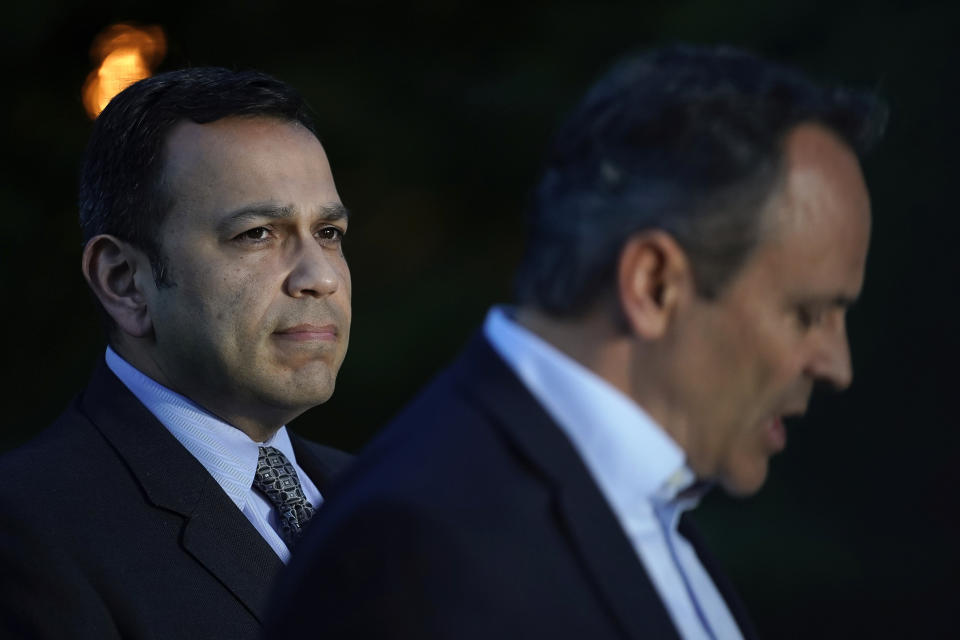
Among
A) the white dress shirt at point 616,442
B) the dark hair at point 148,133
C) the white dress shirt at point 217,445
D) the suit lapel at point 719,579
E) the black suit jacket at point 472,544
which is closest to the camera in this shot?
the black suit jacket at point 472,544

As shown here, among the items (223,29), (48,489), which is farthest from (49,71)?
(48,489)

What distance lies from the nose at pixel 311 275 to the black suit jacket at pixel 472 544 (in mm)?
1114

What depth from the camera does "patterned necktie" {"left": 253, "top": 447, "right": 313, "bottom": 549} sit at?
7.80ft

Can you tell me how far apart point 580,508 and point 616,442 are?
99mm

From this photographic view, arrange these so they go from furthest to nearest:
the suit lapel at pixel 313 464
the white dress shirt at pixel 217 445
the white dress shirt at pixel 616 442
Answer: the suit lapel at pixel 313 464 → the white dress shirt at pixel 217 445 → the white dress shirt at pixel 616 442

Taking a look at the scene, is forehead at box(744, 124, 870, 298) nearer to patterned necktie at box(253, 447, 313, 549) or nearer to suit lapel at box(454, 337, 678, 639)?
suit lapel at box(454, 337, 678, 639)

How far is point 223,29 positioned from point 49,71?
70cm

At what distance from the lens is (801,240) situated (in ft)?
4.58

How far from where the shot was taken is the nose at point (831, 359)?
1.46 meters

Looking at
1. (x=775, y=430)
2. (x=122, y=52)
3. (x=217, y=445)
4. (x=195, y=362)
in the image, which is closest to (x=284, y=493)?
(x=217, y=445)

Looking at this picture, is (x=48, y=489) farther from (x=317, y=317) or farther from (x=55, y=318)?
(x=55, y=318)

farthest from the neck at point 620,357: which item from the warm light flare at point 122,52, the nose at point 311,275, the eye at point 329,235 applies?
the warm light flare at point 122,52

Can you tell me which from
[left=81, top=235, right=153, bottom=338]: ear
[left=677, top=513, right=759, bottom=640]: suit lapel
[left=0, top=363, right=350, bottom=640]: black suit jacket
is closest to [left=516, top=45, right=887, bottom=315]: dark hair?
[left=677, top=513, right=759, bottom=640]: suit lapel

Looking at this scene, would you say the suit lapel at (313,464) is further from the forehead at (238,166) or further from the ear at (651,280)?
the ear at (651,280)
